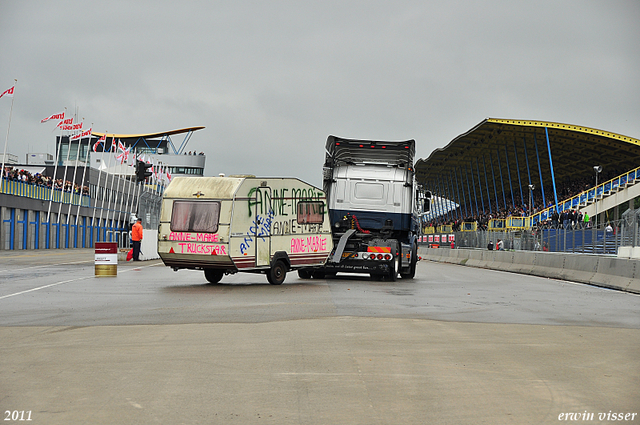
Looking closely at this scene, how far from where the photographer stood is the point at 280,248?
19.7 metres

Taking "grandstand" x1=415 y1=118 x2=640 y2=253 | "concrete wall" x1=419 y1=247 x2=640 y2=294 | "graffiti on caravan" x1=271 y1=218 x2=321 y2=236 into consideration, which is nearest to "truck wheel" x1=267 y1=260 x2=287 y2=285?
"graffiti on caravan" x1=271 y1=218 x2=321 y2=236

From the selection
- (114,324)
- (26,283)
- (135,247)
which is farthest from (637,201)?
(114,324)

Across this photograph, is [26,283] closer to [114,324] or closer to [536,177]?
[114,324]

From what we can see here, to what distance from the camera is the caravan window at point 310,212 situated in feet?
67.5

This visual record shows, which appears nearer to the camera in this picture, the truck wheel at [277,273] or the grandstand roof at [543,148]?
the truck wheel at [277,273]

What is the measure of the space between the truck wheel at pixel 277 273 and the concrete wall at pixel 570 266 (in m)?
8.72

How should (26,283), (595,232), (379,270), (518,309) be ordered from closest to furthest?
(518,309) → (26,283) → (379,270) → (595,232)

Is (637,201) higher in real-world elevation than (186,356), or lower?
higher

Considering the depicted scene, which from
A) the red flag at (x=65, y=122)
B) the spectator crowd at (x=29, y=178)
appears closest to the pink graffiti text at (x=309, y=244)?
the red flag at (x=65, y=122)

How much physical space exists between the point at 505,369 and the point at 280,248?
1236cm

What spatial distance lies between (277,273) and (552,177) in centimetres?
4616

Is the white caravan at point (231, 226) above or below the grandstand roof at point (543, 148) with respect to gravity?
below

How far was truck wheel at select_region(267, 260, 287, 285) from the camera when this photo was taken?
63.7 feet

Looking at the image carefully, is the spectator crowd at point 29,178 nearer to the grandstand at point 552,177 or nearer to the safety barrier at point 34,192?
the safety barrier at point 34,192
